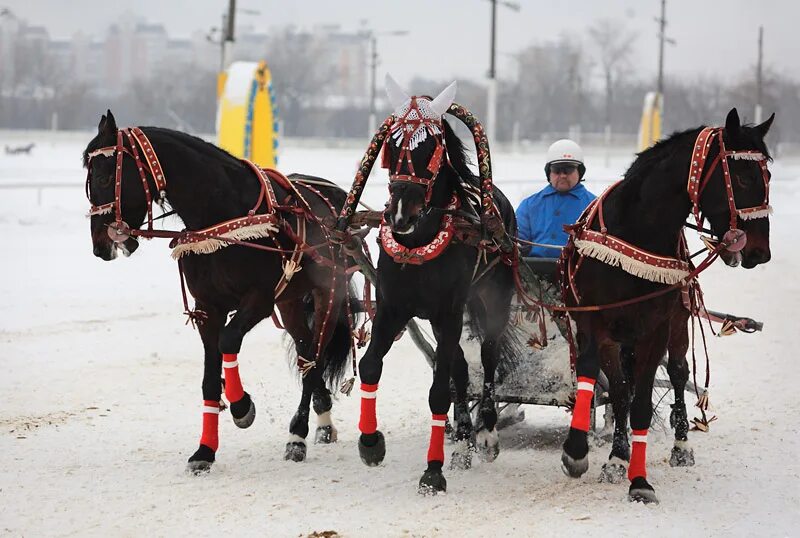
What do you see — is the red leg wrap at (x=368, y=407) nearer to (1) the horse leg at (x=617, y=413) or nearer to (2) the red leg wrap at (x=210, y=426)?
(2) the red leg wrap at (x=210, y=426)

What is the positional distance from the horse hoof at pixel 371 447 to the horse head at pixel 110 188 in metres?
1.76

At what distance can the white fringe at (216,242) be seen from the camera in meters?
6.22

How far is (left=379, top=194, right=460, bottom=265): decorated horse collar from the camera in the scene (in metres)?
5.77

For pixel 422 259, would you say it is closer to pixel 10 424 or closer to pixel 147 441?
pixel 147 441

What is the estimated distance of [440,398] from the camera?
597 centimetres

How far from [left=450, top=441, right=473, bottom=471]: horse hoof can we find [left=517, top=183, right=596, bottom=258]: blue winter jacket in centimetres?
144

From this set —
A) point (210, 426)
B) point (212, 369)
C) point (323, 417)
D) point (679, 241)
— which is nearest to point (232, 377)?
point (212, 369)

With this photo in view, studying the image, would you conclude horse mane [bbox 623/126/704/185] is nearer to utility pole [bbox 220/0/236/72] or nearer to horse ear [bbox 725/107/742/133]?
horse ear [bbox 725/107/742/133]

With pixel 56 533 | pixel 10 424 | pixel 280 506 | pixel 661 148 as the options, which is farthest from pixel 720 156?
pixel 10 424

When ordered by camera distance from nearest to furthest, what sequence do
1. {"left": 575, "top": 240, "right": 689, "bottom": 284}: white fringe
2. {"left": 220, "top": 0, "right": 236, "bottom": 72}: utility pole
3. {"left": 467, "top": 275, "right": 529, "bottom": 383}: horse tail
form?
{"left": 575, "top": 240, "right": 689, "bottom": 284}: white fringe
{"left": 467, "top": 275, "right": 529, "bottom": 383}: horse tail
{"left": 220, "top": 0, "right": 236, "bottom": 72}: utility pole

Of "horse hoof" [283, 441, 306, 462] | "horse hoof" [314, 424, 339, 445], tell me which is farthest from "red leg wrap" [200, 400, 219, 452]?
"horse hoof" [314, 424, 339, 445]

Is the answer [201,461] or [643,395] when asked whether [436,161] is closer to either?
[643,395]

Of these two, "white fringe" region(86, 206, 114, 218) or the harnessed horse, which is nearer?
the harnessed horse

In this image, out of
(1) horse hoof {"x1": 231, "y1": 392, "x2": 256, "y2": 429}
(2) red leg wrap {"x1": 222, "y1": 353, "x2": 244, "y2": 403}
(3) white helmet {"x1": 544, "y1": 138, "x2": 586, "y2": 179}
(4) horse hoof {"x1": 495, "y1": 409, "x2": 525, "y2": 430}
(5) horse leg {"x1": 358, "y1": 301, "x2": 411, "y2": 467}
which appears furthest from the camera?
(4) horse hoof {"x1": 495, "y1": 409, "x2": 525, "y2": 430}
